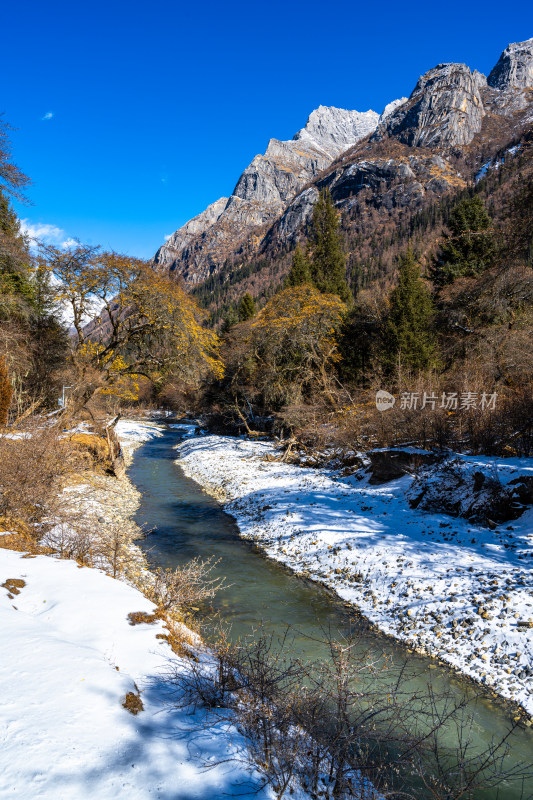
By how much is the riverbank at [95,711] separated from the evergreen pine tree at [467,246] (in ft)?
82.2

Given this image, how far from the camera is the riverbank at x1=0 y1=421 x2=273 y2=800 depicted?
6.62 feet

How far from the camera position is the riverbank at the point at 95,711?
202cm

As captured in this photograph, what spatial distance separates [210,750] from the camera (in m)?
2.57

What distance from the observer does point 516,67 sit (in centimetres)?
16475

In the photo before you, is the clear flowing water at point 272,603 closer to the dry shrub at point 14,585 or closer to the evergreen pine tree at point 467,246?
the dry shrub at point 14,585

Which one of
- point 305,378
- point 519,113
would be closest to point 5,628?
point 305,378

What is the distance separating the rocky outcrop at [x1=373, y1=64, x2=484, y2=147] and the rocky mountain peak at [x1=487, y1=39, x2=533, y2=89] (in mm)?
11358

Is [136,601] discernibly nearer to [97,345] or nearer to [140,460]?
[97,345]

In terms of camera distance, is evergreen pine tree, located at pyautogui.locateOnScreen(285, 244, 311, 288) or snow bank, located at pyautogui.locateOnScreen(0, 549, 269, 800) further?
evergreen pine tree, located at pyautogui.locateOnScreen(285, 244, 311, 288)

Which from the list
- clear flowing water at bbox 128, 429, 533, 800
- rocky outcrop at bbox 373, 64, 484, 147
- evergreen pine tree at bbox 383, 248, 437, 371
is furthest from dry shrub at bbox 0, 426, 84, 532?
rocky outcrop at bbox 373, 64, 484, 147
